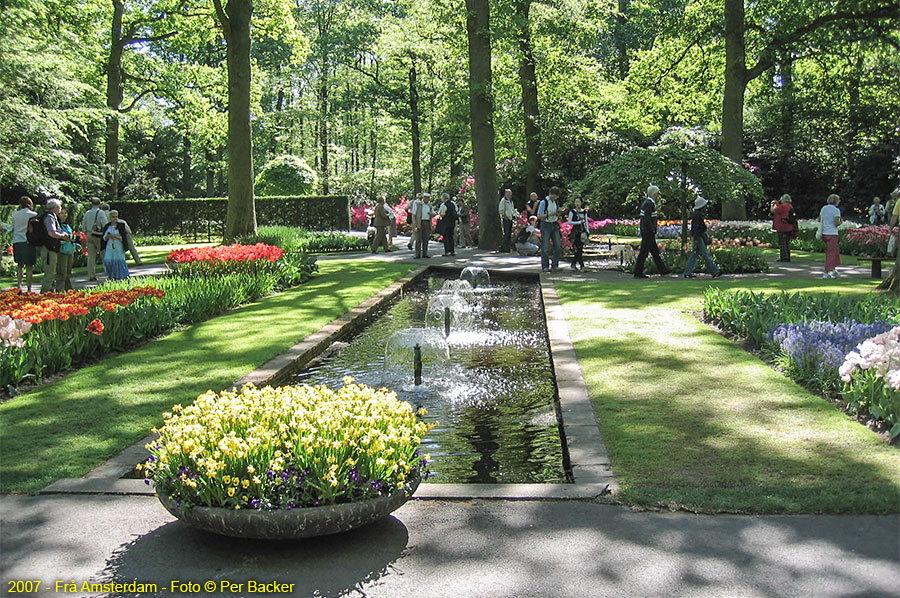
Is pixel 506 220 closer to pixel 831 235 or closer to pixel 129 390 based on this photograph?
pixel 831 235

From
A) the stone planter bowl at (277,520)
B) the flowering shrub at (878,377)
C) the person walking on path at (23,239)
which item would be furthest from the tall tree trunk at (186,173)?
the stone planter bowl at (277,520)

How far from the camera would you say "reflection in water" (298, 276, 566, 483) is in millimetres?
6184

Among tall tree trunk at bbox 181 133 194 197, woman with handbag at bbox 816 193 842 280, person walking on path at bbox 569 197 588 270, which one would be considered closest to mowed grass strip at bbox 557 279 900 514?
woman with handbag at bbox 816 193 842 280

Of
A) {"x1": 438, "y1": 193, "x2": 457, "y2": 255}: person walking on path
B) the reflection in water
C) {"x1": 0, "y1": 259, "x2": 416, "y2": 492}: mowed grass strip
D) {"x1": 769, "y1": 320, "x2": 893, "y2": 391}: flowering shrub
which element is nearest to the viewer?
{"x1": 0, "y1": 259, "x2": 416, "y2": 492}: mowed grass strip

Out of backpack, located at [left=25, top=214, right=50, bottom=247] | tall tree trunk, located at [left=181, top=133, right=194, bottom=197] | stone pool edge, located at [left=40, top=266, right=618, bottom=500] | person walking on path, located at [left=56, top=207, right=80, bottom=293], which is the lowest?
stone pool edge, located at [left=40, top=266, right=618, bottom=500]

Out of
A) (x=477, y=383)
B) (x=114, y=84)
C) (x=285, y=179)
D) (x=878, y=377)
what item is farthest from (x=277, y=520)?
(x=285, y=179)

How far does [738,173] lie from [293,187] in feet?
86.2

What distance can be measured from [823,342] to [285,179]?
117 ft

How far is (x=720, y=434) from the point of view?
613 cm

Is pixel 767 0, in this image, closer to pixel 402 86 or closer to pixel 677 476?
pixel 402 86

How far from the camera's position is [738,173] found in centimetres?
1852

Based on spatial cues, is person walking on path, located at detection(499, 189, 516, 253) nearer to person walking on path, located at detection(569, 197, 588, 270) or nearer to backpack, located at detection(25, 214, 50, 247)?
person walking on path, located at detection(569, 197, 588, 270)

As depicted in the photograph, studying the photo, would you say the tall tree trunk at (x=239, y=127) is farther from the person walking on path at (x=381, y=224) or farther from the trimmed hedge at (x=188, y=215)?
the trimmed hedge at (x=188, y=215)

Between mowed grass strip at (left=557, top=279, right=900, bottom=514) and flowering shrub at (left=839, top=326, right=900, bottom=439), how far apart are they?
0.17 m
